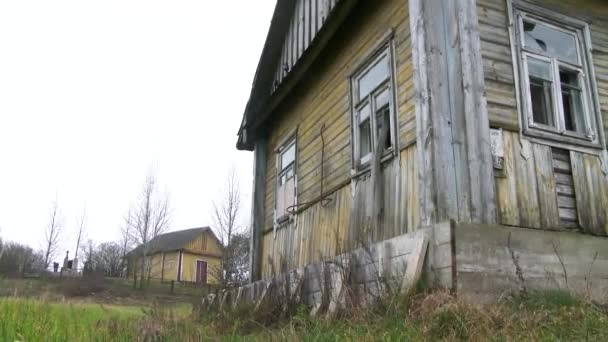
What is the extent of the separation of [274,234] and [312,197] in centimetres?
188

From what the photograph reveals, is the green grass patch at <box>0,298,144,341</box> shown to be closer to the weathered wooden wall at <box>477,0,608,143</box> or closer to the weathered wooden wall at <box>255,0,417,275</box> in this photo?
the weathered wooden wall at <box>255,0,417,275</box>

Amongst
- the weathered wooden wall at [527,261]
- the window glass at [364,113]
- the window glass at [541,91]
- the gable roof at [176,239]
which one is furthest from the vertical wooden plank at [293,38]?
the gable roof at [176,239]

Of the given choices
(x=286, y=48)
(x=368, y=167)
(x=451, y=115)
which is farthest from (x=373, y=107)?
(x=286, y=48)

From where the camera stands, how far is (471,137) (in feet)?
18.2

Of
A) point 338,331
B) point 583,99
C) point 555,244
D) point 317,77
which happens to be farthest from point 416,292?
point 317,77

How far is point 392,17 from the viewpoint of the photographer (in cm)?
697

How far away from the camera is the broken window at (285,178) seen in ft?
32.4

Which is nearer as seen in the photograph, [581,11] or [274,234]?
[581,11]

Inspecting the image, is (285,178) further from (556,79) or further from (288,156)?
(556,79)

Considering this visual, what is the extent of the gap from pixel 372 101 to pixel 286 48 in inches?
146

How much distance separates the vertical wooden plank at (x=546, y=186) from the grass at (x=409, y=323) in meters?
0.99

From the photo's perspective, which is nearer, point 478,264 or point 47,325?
point 47,325

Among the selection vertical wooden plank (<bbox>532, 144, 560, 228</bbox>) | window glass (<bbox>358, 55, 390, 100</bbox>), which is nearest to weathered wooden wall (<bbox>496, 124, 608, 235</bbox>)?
vertical wooden plank (<bbox>532, 144, 560, 228</bbox>)

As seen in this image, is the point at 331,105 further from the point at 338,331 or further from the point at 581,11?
the point at 338,331
